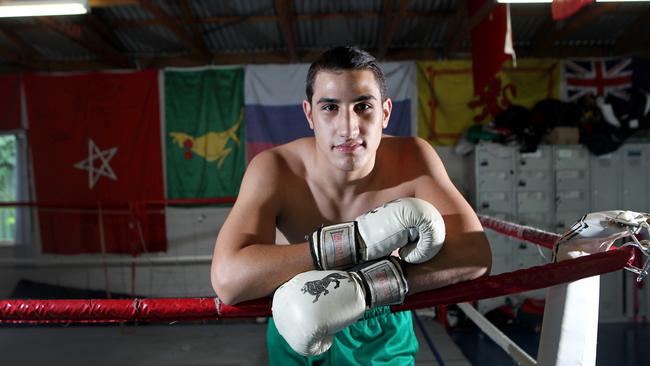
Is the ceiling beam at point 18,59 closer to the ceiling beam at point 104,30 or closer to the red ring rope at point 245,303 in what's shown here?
the ceiling beam at point 104,30

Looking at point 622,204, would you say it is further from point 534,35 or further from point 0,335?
point 0,335

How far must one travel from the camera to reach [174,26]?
4.39m

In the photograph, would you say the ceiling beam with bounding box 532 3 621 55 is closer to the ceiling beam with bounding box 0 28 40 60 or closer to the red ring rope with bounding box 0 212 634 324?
the red ring rope with bounding box 0 212 634 324

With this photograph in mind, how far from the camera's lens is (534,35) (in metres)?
5.25

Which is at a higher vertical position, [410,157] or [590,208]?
[410,157]

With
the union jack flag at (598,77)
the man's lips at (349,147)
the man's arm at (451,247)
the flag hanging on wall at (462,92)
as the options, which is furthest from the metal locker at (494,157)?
the man's lips at (349,147)

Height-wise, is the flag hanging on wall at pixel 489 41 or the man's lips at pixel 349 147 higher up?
the flag hanging on wall at pixel 489 41

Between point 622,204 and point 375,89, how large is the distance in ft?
15.5

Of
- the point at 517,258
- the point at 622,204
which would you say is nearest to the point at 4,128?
the point at 517,258

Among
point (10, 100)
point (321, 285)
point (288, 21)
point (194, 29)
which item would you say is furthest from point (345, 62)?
point (10, 100)

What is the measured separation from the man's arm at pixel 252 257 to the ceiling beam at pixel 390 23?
3.46m

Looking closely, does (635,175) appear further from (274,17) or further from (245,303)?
(245,303)

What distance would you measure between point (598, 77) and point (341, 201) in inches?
198

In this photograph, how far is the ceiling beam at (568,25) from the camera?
4375 millimetres
